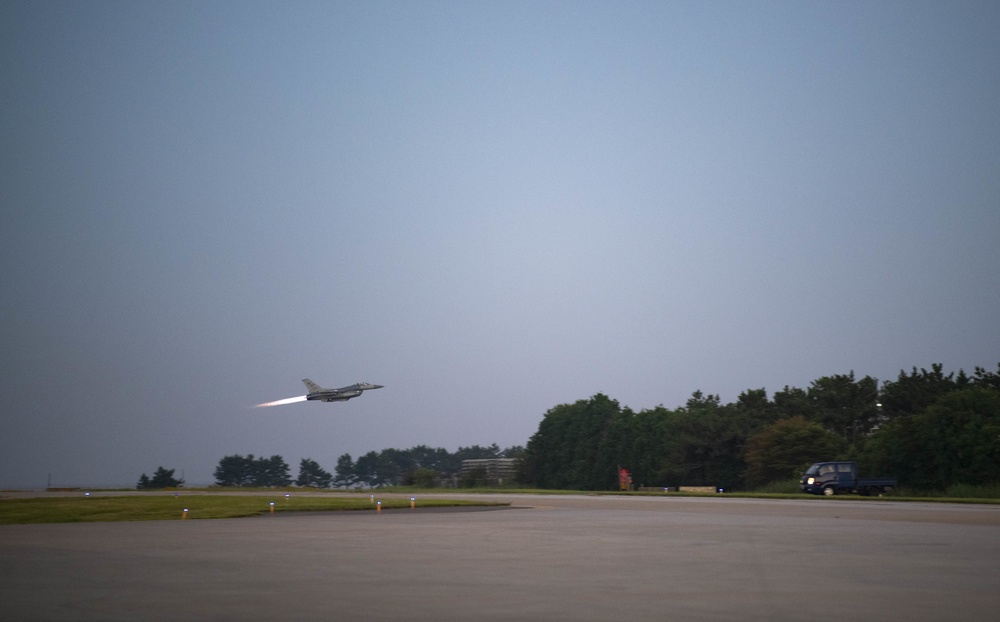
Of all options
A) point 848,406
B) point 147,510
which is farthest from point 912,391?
point 147,510

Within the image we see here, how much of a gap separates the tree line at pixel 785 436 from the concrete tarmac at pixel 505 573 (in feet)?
134

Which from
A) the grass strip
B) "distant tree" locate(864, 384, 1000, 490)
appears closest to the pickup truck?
"distant tree" locate(864, 384, 1000, 490)

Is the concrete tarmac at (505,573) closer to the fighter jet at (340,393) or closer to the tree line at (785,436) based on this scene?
the tree line at (785,436)

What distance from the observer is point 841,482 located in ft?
187

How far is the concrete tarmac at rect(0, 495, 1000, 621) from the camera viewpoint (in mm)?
10688

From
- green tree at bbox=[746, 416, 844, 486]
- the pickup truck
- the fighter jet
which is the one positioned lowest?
the pickup truck

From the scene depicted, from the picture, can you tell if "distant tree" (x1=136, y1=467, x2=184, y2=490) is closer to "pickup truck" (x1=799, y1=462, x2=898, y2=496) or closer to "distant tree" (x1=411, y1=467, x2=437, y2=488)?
"distant tree" (x1=411, y1=467, x2=437, y2=488)

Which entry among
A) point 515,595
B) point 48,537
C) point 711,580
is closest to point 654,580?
point 711,580

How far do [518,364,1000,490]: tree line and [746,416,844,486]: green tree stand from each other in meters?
0.09

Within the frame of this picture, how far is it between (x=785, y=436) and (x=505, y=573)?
67.3 meters

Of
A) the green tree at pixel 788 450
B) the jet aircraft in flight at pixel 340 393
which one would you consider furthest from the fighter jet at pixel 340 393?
the green tree at pixel 788 450

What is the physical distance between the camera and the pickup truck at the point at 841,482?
186ft

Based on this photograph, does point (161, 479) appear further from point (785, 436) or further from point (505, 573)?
point (505, 573)

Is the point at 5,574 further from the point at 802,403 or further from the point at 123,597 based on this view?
the point at 802,403
